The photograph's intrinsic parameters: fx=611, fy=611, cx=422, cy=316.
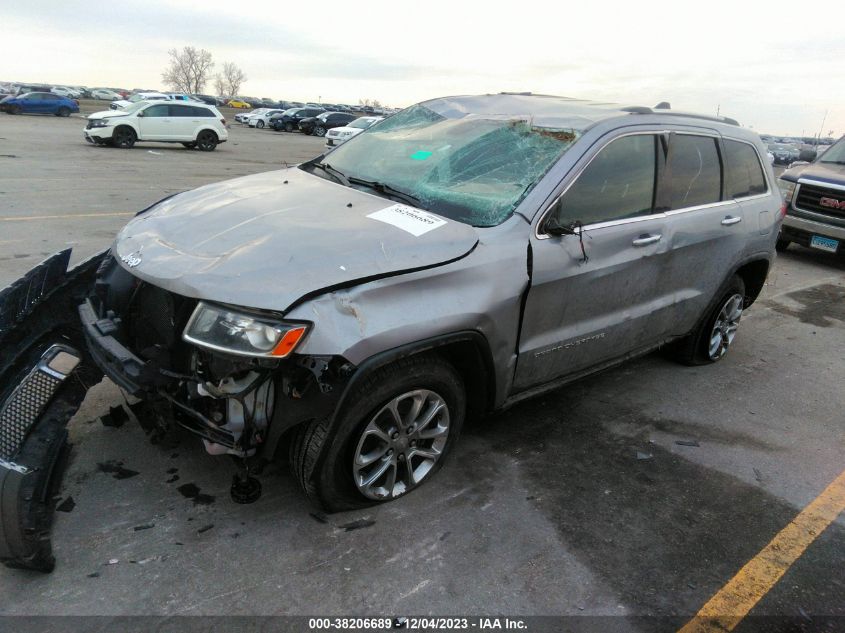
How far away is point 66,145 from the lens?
19.7 m

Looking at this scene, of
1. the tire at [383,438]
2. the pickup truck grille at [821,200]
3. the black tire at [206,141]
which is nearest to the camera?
the tire at [383,438]

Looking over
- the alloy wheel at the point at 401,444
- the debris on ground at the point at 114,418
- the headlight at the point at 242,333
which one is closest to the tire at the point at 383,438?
the alloy wheel at the point at 401,444

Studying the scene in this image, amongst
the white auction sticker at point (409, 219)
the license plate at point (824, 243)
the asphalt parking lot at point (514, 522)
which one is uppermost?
the white auction sticker at point (409, 219)

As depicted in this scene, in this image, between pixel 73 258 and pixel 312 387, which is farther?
pixel 73 258

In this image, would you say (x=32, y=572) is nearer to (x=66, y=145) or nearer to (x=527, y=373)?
(x=527, y=373)

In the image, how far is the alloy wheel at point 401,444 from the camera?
2775 mm

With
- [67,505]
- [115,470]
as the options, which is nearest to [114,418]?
[115,470]

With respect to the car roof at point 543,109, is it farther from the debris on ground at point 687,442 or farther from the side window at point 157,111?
the side window at point 157,111

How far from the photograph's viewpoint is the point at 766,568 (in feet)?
9.08

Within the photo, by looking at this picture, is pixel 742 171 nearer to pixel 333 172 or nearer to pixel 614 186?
pixel 614 186

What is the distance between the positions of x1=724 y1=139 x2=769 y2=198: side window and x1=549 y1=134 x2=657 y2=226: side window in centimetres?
105

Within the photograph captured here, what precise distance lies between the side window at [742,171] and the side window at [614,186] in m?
1.05

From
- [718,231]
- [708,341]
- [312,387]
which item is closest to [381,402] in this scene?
[312,387]

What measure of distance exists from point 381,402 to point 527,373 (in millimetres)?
958
